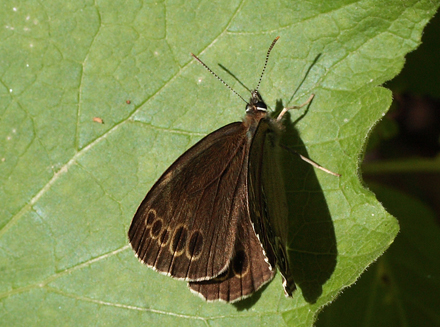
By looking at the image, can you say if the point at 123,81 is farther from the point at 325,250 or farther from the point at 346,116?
A: the point at 325,250

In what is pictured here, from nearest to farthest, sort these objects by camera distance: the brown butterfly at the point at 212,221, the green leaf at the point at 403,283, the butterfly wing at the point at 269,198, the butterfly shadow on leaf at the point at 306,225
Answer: the butterfly wing at the point at 269,198
the brown butterfly at the point at 212,221
the butterfly shadow on leaf at the point at 306,225
the green leaf at the point at 403,283

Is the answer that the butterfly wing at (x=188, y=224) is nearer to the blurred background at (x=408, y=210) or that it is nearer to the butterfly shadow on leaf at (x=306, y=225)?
the butterfly shadow on leaf at (x=306, y=225)

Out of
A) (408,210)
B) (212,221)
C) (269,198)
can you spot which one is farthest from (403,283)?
(212,221)

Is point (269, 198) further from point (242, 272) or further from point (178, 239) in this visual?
point (178, 239)

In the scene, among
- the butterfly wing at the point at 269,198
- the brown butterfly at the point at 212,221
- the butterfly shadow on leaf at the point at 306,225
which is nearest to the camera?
the butterfly wing at the point at 269,198

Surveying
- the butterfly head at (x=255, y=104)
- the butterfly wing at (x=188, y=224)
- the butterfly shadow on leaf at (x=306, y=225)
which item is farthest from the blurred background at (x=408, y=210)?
A: the butterfly head at (x=255, y=104)

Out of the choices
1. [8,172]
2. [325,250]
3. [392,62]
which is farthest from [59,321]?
[392,62]

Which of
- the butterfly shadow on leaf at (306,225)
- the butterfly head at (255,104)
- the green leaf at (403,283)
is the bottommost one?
the green leaf at (403,283)
